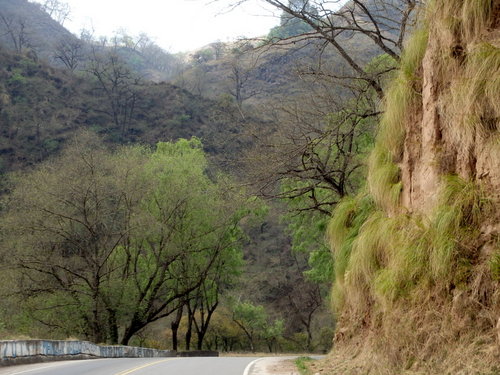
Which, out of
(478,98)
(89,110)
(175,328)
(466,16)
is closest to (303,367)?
(478,98)

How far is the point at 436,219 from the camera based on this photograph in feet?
23.8

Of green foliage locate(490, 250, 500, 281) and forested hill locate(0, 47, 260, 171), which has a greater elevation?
forested hill locate(0, 47, 260, 171)

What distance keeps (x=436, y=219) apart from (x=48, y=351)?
13.9m

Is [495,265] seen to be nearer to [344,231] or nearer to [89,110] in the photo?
[344,231]

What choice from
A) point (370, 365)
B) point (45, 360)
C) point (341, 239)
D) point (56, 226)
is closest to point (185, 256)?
point (56, 226)

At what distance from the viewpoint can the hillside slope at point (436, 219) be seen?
6.50 m

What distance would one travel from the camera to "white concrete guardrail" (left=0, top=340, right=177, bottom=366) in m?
14.9

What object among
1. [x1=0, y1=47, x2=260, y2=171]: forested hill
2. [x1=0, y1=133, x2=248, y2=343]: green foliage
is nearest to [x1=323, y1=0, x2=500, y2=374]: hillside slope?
[x1=0, y1=133, x2=248, y2=343]: green foliage

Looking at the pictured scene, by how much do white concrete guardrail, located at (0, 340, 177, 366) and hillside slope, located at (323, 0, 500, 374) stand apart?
905 centimetres

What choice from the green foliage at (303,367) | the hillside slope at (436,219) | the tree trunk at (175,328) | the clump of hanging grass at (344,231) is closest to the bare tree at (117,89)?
the tree trunk at (175,328)

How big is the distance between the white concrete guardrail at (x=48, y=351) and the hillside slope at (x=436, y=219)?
905cm

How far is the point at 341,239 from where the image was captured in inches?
441

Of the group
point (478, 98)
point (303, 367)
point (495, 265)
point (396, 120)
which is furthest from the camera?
point (303, 367)

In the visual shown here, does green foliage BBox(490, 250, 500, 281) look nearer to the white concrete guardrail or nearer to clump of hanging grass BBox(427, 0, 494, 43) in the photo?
clump of hanging grass BBox(427, 0, 494, 43)
